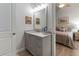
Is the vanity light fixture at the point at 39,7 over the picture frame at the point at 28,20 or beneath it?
over

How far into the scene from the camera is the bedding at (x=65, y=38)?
11.9 feet

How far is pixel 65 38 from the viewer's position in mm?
3826

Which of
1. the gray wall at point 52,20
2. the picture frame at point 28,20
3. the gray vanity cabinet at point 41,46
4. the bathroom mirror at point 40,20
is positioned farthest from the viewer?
the picture frame at point 28,20

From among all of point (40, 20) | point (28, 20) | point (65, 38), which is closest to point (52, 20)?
point (40, 20)

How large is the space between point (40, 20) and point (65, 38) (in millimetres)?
1203

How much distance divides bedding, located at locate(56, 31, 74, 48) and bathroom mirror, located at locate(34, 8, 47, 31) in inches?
28.5

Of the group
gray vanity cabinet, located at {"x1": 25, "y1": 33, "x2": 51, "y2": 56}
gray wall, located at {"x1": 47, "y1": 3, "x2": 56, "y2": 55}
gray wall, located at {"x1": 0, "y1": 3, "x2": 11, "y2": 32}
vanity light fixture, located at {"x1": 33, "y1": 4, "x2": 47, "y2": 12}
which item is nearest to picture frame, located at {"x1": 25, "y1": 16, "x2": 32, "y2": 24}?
vanity light fixture, located at {"x1": 33, "y1": 4, "x2": 47, "y2": 12}

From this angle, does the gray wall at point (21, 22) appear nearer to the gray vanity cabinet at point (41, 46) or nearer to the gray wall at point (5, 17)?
the gray vanity cabinet at point (41, 46)

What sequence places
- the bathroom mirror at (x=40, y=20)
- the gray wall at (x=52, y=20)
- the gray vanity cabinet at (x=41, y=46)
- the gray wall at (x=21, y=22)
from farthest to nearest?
the gray wall at (x=21, y=22) < the bathroom mirror at (x=40, y=20) < the gray wall at (x=52, y=20) < the gray vanity cabinet at (x=41, y=46)

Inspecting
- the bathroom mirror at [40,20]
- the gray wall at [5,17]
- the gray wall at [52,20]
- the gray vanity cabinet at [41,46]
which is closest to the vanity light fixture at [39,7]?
the bathroom mirror at [40,20]

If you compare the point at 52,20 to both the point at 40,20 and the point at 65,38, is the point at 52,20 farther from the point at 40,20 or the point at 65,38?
→ the point at 65,38

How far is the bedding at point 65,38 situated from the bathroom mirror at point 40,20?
28.5 inches

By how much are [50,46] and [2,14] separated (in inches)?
55.4

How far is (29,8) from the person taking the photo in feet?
11.9
